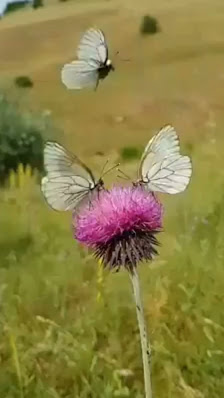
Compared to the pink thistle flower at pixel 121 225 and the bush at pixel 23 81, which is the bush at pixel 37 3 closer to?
the bush at pixel 23 81

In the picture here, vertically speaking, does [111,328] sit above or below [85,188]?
below

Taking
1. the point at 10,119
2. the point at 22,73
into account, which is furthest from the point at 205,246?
the point at 22,73

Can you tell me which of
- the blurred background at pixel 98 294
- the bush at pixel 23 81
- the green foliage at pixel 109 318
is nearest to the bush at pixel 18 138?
the blurred background at pixel 98 294

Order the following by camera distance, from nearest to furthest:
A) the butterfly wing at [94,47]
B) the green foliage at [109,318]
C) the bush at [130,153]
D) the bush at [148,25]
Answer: the butterfly wing at [94,47] < the green foliage at [109,318] < the bush at [130,153] < the bush at [148,25]

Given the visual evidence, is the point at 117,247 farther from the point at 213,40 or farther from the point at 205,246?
the point at 213,40

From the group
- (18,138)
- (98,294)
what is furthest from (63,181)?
(18,138)
